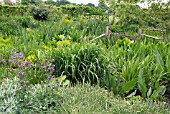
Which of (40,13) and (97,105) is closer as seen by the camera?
(97,105)

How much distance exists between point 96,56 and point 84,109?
4.96 ft

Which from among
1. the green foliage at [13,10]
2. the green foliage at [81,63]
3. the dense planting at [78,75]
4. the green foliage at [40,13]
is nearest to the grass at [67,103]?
the dense planting at [78,75]

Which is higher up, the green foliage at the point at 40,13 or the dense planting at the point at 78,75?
the green foliage at the point at 40,13

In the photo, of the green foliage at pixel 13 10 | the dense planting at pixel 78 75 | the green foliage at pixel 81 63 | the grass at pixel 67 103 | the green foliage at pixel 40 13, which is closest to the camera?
the grass at pixel 67 103

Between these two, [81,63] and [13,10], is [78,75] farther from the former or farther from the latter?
[13,10]

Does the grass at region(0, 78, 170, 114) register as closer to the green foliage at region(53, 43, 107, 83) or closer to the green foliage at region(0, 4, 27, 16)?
the green foliage at region(53, 43, 107, 83)

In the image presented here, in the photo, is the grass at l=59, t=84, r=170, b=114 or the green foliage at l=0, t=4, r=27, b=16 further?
the green foliage at l=0, t=4, r=27, b=16

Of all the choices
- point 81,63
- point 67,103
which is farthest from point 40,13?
point 67,103

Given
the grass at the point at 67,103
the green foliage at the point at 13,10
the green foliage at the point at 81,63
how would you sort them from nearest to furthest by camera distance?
1. the grass at the point at 67,103
2. the green foliage at the point at 81,63
3. the green foliage at the point at 13,10

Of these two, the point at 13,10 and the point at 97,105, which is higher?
the point at 13,10

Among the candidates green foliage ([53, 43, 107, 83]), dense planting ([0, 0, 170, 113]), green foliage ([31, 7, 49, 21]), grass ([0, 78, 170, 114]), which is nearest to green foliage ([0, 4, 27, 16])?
green foliage ([31, 7, 49, 21])

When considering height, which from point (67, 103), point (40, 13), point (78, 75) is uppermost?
point (40, 13)

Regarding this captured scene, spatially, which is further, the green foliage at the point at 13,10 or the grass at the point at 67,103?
the green foliage at the point at 13,10

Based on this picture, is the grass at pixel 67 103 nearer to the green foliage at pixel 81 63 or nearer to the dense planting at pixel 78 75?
the dense planting at pixel 78 75
